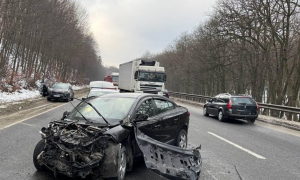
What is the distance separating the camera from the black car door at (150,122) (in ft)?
16.5

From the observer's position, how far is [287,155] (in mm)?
7141

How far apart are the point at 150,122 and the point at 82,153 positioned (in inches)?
64.0

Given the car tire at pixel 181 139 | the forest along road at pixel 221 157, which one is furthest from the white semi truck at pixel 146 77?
the car tire at pixel 181 139

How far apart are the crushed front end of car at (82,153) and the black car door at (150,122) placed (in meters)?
0.92

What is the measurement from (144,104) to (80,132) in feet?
5.35

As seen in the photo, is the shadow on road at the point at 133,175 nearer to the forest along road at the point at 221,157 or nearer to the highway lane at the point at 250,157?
the forest along road at the point at 221,157

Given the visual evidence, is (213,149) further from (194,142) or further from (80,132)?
(80,132)

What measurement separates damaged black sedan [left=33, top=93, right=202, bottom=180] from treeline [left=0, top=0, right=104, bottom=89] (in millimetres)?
16712

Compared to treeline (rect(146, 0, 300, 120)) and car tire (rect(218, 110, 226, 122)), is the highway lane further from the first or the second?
treeline (rect(146, 0, 300, 120))

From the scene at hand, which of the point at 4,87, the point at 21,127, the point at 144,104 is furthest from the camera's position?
the point at 4,87

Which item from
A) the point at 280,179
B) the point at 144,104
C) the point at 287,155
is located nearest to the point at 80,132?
the point at 144,104

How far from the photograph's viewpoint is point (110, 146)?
162 inches

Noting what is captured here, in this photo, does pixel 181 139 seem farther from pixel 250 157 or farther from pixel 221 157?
pixel 250 157

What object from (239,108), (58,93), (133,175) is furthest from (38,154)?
(58,93)
